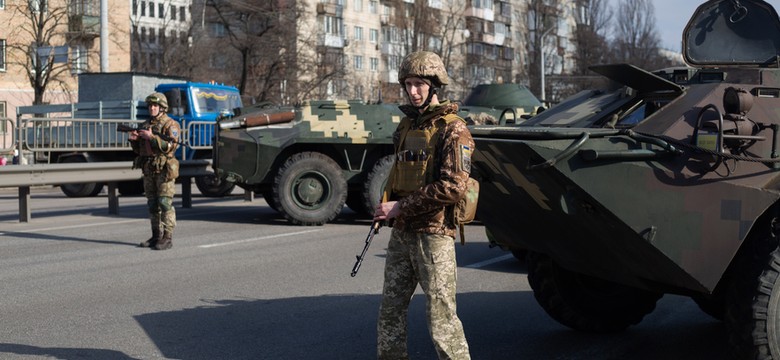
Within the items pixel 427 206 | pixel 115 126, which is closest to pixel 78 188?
pixel 115 126

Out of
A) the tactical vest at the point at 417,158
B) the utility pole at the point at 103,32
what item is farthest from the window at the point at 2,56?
the tactical vest at the point at 417,158

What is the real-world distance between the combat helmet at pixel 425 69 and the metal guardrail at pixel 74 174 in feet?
29.9

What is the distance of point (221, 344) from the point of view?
6242 millimetres

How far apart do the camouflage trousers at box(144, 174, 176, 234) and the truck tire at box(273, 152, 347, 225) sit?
2.43 meters

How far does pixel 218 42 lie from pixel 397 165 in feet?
128

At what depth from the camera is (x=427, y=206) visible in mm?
4609

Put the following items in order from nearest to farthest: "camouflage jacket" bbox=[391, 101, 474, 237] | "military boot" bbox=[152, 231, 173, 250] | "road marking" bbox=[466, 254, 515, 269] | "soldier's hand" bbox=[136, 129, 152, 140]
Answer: "camouflage jacket" bbox=[391, 101, 474, 237] < "road marking" bbox=[466, 254, 515, 269] < "soldier's hand" bbox=[136, 129, 152, 140] < "military boot" bbox=[152, 231, 173, 250]

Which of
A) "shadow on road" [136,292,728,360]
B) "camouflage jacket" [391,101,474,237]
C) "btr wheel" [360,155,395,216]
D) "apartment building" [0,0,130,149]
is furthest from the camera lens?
"apartment building" [0,0,130,149]

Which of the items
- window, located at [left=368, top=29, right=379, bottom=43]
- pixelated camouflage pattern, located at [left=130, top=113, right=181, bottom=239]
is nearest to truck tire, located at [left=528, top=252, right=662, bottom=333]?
pixelated camouflage pattern, located at [left=130, top=113, right=181, bottom=239]

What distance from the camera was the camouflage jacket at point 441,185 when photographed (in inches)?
181

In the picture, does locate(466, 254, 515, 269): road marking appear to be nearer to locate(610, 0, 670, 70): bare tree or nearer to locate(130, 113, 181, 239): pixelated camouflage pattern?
locate(130, 113, 181, 239): pixelated camouflage pattern

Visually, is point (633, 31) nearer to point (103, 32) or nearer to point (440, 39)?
point (440, 39)

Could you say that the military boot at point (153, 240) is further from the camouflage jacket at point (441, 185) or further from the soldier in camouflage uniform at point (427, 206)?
the camouflage jacket at point (441, 185)

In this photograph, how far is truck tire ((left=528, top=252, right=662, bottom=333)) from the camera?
6367 millimetres
